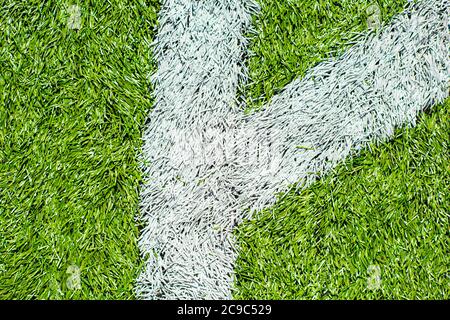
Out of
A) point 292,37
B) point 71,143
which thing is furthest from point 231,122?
point 71,143

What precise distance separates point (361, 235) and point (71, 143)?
1.26m

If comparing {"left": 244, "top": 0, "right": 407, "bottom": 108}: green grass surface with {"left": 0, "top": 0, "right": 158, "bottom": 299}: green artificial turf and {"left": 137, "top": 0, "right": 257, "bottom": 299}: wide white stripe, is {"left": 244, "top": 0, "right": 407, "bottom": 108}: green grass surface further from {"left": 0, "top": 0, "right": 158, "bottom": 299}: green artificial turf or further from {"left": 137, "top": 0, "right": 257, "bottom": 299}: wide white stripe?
{"left": 0, "top": 0, "right": 158, "bottom": 299}: green artificial turf

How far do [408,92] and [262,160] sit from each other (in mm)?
677

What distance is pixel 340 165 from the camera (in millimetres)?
2291

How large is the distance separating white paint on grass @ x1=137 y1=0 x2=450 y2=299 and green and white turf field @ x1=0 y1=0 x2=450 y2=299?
60 millimetres

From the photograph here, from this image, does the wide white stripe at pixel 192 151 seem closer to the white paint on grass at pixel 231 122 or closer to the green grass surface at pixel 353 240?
the white paint on grass at pixel 231 122

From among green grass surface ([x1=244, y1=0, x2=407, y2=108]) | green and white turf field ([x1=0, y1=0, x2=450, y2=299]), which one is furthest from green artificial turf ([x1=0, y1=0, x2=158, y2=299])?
green grass surface ([x1=244, y1=0, x2=407, y2=108])

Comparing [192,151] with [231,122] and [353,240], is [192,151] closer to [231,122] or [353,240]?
[231,122]

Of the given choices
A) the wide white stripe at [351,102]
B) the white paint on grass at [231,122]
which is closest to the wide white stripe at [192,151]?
the white paint on grass at [231,122]

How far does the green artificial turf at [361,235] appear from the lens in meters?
2.27

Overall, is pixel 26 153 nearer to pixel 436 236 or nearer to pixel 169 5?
pixel 169 5

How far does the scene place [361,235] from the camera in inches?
89.4
